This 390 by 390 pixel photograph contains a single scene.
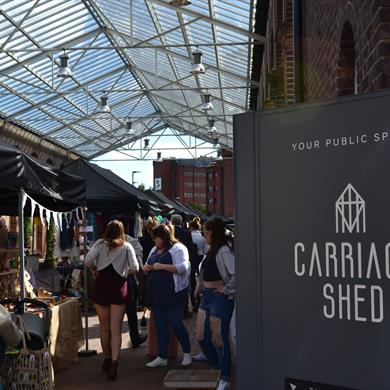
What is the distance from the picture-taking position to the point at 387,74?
10.6 feet

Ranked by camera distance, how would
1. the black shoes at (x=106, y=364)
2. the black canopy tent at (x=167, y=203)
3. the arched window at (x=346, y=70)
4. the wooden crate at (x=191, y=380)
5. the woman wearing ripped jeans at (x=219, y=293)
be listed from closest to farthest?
the arched window at (x=346, y=70) < the wooden crate at (x=191, y=380) < the woman wearing ripped jeans at (x=219, y=293) < the black shoes at (x=106, y=364) < the black canopy tent at (x=167, y=203)

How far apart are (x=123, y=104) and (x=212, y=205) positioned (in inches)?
3397

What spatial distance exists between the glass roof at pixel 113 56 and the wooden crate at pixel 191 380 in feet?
38.3

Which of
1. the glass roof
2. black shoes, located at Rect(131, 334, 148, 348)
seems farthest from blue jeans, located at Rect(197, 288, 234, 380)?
the glass roof

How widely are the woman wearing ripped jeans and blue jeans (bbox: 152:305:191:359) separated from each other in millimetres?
870

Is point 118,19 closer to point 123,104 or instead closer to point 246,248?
Answer: point 123,104

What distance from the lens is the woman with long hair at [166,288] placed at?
6918mm

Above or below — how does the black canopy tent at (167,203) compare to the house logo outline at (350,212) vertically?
above

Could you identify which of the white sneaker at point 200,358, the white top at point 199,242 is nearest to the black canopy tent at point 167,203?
the white top at point 199,242

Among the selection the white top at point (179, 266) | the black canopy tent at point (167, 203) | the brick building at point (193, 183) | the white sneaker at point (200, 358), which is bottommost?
the white sneaker at point (200, 358)

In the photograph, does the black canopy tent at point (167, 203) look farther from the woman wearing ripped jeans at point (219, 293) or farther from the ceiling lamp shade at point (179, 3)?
the woman wearing ripped jeans at point (219, 293)

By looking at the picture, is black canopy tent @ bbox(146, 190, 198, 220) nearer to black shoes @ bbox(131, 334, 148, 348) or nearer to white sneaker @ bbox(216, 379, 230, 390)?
black shoes @ bbox(131, 334, 148, 348)

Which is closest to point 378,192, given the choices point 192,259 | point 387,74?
point 387,74

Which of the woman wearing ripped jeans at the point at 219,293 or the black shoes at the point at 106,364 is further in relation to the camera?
the black shoes at the point at 106,364
